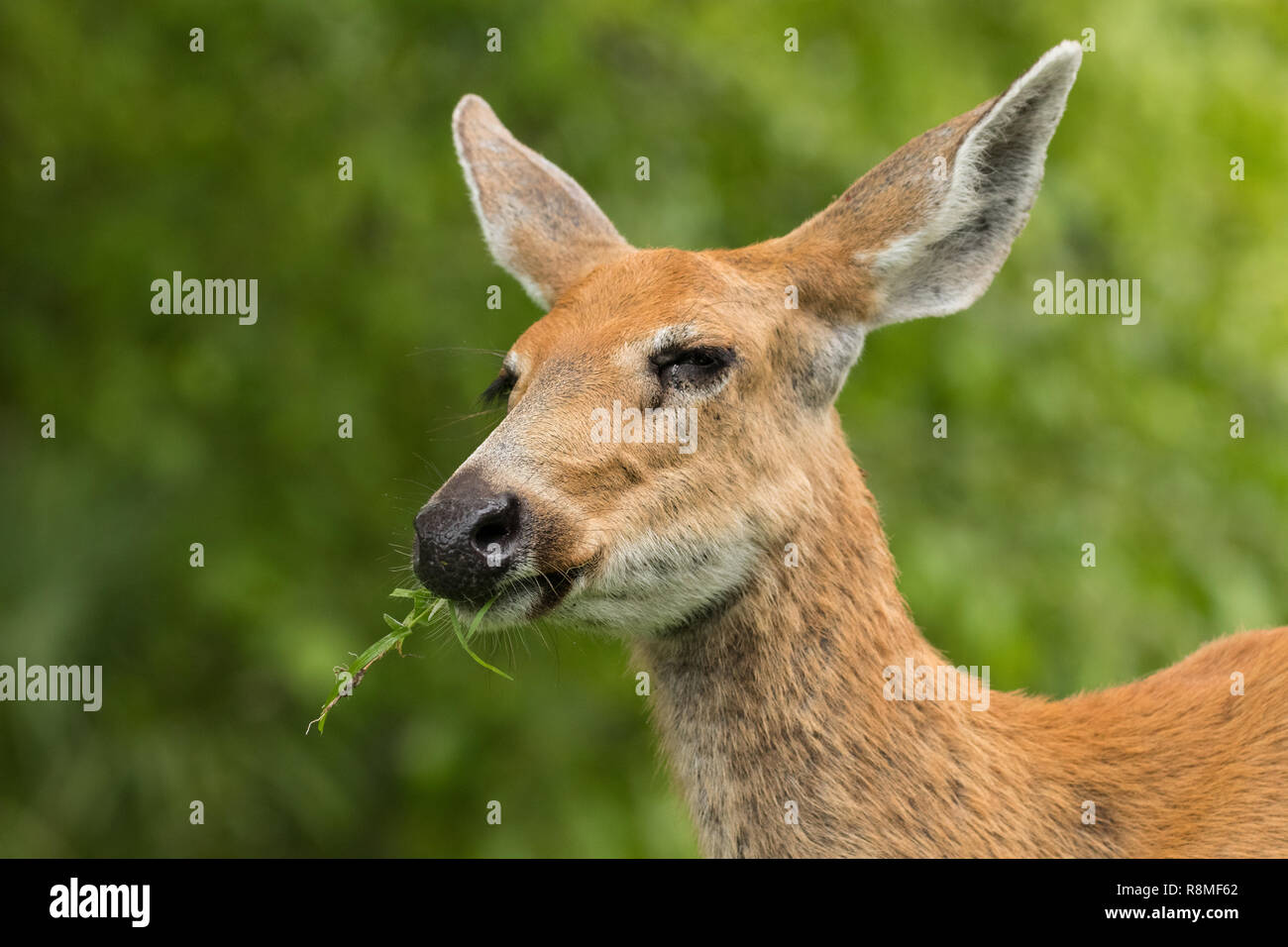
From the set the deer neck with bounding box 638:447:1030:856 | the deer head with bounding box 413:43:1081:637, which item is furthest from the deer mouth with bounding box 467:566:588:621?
the deer neck with bounding box 638:447:1030:856

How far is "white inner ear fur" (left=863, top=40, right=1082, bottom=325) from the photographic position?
165 inches

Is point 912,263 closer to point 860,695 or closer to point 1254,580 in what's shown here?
point 860,695

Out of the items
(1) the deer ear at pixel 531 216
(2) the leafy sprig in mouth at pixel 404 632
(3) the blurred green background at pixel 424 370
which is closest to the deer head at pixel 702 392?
(2) the leafy sprig in mouth at pixel 404 632

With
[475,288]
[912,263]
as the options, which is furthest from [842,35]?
[912,263]

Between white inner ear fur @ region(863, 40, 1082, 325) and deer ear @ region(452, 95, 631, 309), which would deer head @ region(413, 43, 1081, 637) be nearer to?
white inner ear fur @ region(863, 40, 1082, 325)

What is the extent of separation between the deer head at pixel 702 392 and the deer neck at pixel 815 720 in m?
0.10

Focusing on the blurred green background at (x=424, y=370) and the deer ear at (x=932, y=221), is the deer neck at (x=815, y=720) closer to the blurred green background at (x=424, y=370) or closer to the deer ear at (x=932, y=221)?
the deer ear at (x=932, y=221)

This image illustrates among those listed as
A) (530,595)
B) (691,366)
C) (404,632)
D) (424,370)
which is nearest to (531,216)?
(691,366)

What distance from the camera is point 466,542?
3.69 metres

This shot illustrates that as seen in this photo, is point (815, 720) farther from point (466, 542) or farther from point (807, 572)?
point (466, 542)

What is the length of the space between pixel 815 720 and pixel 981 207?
1.65 m

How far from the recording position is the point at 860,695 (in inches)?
166

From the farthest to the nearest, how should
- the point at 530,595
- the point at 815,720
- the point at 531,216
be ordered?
the point at 531,216 < the point at 815,720 < the point at 530,595

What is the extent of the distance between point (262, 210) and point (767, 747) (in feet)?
17.4
